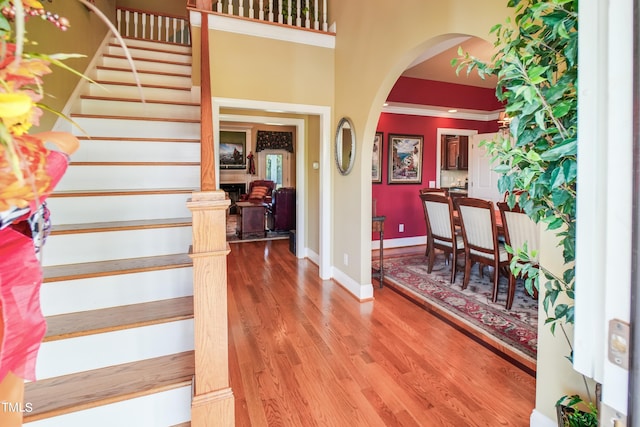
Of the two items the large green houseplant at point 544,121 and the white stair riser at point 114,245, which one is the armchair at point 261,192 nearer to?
the white stair riser at point 114,245

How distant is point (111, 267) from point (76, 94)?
1896 millimetres

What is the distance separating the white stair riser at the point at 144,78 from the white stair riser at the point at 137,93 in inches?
4.8

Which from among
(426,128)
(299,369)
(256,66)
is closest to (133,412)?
(299,369)

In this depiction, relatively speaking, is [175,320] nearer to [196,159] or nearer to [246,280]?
[196,159]

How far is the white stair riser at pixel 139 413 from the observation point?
1.31m

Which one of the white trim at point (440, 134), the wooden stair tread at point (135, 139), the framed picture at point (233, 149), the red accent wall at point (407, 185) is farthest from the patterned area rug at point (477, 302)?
the framed picture at point (233, 149)

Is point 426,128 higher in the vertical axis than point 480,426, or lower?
higher

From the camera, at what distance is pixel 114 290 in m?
1.76

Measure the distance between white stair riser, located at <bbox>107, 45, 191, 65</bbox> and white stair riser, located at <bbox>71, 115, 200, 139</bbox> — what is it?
144 centimetres

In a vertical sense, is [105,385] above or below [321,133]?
below

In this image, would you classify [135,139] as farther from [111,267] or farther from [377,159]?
[377,159]

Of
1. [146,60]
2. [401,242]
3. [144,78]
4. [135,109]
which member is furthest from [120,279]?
[401,242]

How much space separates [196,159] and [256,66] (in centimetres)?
139

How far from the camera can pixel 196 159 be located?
271 centimetres
